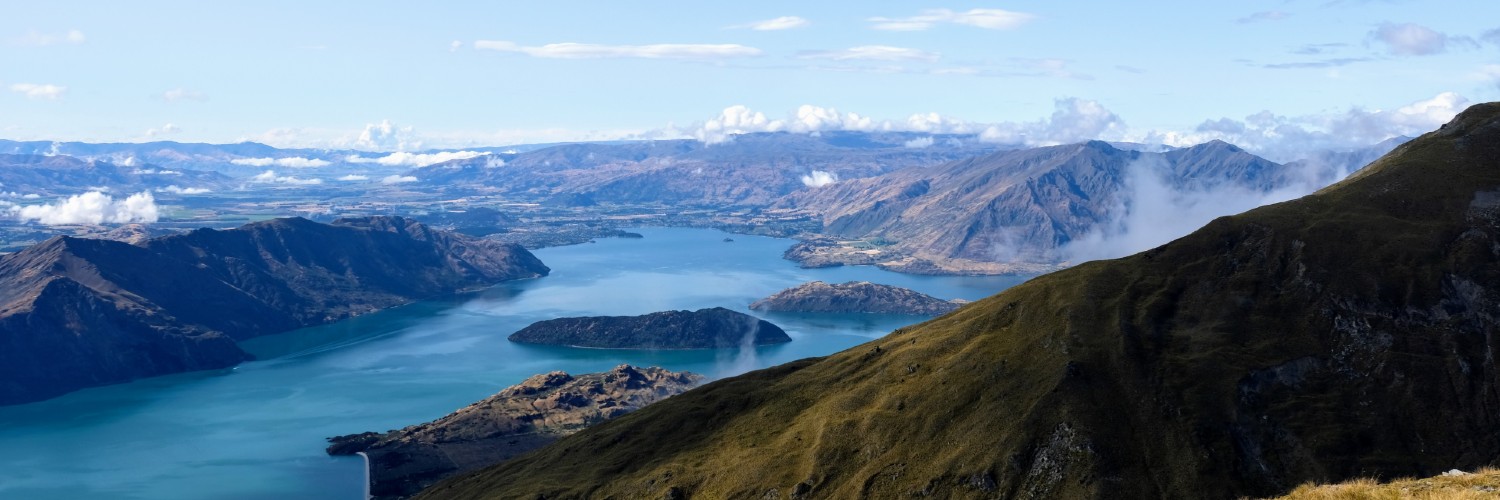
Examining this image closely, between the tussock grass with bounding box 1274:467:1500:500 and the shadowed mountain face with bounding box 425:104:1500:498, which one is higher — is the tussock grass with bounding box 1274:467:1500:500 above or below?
above

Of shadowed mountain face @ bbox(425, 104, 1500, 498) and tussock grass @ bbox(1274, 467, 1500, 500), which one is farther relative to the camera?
shadowed mountain face @ bbox(425, 104, 1500, 498)

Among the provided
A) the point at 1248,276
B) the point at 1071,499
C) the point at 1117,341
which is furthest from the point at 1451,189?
the point at 1071,499

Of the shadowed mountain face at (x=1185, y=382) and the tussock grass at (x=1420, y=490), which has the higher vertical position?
the tussock grass at (x=1420, y=490)

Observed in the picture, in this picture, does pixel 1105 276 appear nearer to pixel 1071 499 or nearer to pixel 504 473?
pixel 1071 499

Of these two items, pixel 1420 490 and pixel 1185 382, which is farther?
pixel 1185 382
